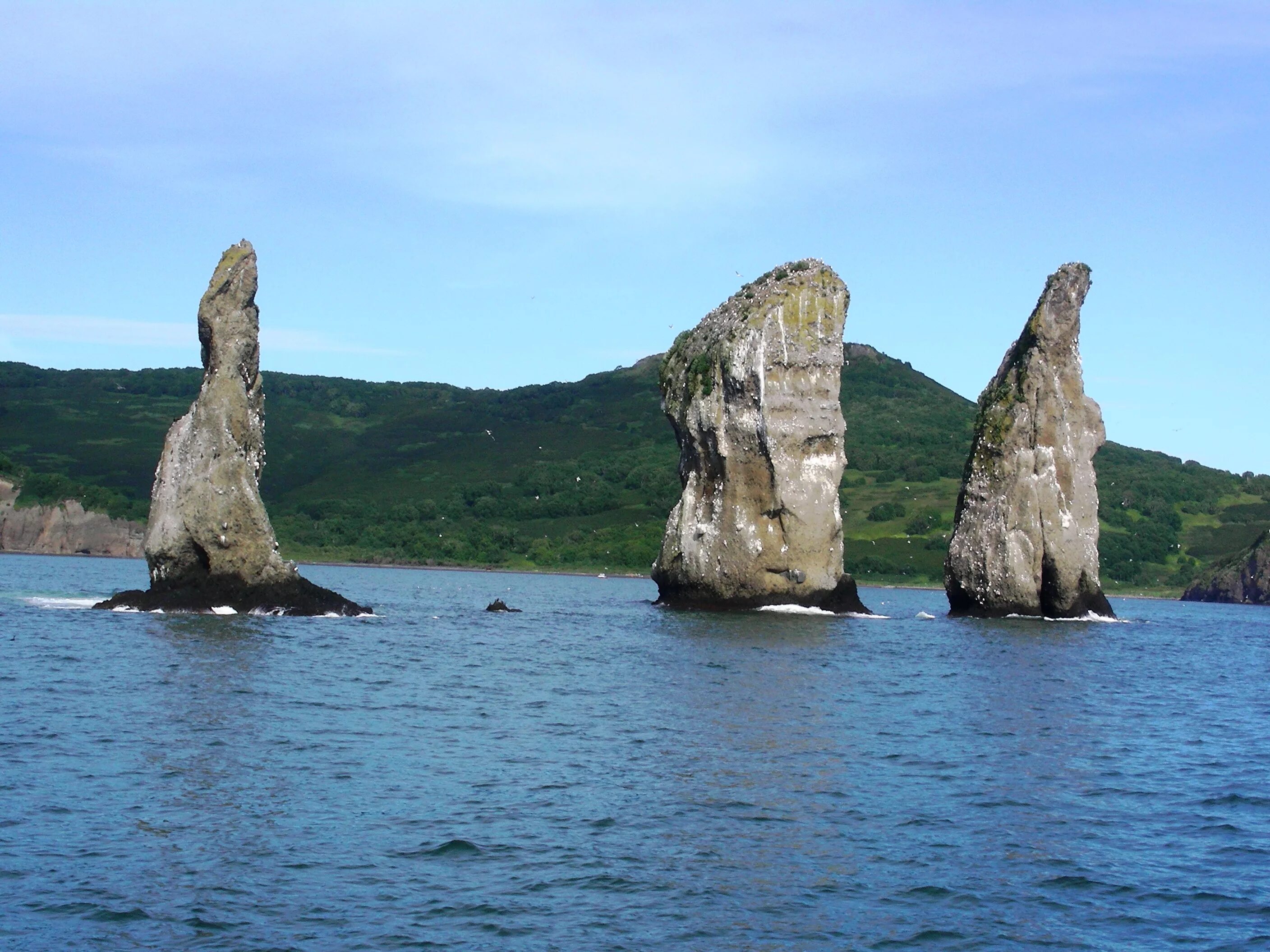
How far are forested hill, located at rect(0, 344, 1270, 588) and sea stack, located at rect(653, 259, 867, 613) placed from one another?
5572cm

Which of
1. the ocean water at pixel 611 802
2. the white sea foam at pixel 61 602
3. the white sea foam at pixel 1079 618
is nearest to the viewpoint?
the ocean water at pixel 611 802

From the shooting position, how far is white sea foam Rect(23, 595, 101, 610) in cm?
4641

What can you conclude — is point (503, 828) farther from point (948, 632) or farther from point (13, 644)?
point (948, 632)

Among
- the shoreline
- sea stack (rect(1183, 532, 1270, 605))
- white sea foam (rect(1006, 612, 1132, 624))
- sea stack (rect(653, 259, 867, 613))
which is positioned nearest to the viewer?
sea stack (rect(653, 259, 867, 613))

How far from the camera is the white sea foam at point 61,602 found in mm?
46406

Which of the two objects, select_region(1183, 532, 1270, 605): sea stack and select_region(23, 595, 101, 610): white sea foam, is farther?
select_region(1183, 532, 1270, 605): sea stack

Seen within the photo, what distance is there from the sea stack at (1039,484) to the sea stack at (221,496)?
25057 mm

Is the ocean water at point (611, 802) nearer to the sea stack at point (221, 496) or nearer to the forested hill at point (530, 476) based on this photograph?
the sea stack at point (221, 496)

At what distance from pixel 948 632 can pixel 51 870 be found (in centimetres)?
3788

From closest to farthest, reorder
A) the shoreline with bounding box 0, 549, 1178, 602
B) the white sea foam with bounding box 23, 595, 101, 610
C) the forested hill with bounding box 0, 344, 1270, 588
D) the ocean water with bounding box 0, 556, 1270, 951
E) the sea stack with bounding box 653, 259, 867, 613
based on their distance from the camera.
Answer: the ocean water with bounding box 0, 556, 1270, 951 → the white sea foam with bounding box 23, 595, 101, 610 → the sea stack with bounding box 653, 259, 867, 613 → the shoreline with bounding box 0, 549, 1178, 602 → the forested hill with bounding box 0, 344, 1270, 588

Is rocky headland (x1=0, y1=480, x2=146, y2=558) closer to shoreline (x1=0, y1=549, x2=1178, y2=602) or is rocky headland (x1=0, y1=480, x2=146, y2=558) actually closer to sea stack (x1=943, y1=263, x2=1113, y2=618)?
shoreline (x1=0, y1=549, x2=1178, y2=602)

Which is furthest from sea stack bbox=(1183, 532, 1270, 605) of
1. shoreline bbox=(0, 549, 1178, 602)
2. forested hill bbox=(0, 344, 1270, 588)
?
forested hill bbox=(0, 344, 1270, 588)

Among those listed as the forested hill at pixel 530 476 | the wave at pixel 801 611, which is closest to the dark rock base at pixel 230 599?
the wave at pixel 801 611

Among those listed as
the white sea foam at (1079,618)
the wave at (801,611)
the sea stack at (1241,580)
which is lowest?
the wave at (801,611)
